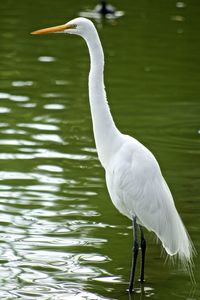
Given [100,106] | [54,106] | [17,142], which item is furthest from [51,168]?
[100,106]

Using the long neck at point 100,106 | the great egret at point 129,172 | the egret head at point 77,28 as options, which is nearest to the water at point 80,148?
the great egret at point 129,172

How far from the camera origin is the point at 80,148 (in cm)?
827

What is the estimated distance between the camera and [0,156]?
26.0 ft

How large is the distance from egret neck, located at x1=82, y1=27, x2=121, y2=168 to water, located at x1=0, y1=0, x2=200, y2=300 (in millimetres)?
862

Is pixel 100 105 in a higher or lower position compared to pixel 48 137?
higher

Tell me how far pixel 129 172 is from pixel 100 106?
438 millimetres

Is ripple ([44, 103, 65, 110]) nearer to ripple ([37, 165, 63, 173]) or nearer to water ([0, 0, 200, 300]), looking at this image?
water ([0, 0, 200, 300])

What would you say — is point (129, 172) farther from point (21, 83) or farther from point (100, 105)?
point (21, 83)

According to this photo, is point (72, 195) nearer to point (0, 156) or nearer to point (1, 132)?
point (0, 156)

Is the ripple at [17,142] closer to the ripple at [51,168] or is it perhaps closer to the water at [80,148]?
the water at [80,148]

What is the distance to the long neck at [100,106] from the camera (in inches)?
201

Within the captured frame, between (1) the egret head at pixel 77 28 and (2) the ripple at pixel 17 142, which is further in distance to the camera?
(2) the ripple at pixel 17 142

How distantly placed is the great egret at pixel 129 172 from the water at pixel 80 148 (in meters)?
0.39

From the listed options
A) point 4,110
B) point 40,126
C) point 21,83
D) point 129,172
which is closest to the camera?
point 129,172
